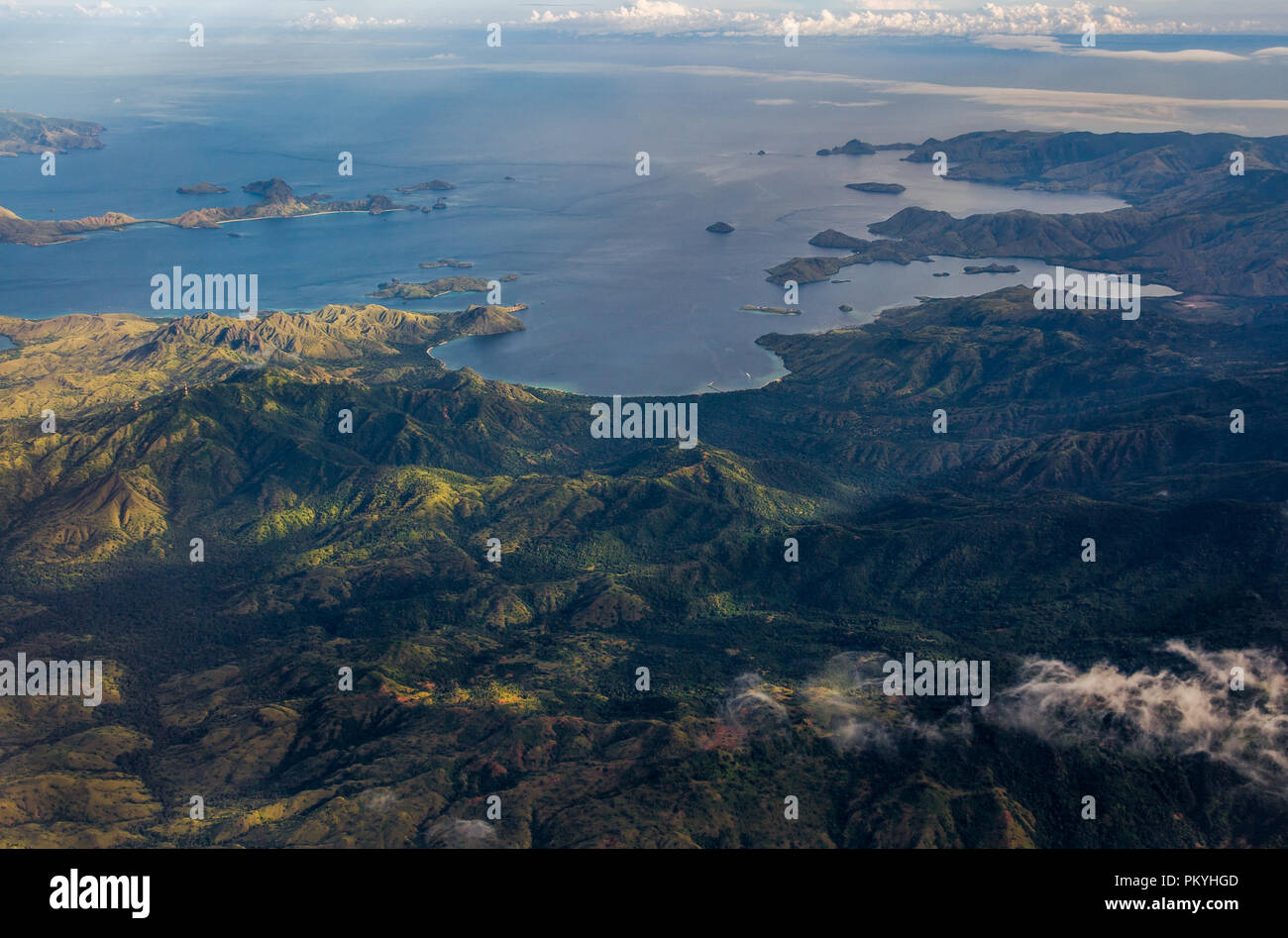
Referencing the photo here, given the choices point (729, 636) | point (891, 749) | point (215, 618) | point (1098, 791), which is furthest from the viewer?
point (215, 618)

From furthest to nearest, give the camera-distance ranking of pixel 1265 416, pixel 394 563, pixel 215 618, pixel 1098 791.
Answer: pixel 1265 416 → pixel 394 563 → pixel 215 618 → pixel 1098 791

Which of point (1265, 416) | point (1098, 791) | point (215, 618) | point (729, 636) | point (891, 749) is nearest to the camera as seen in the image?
point (1098, 791)

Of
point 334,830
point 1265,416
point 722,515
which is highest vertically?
point 1265,416

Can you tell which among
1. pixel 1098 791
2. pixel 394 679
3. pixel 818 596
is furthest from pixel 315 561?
pixel 1098 791

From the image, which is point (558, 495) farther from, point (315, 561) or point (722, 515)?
point (315, 561)

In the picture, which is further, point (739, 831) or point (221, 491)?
point (221, 491)

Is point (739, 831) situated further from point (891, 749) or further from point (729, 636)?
point (729, 636)

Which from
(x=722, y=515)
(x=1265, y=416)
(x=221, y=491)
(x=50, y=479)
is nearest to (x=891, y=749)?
(x=722, y=515)

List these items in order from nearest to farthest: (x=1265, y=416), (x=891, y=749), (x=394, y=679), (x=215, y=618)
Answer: (x=891, y=749), (x=394, y=679), (x=215, y=618), (x=1265, y=416)

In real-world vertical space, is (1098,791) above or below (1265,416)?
below
